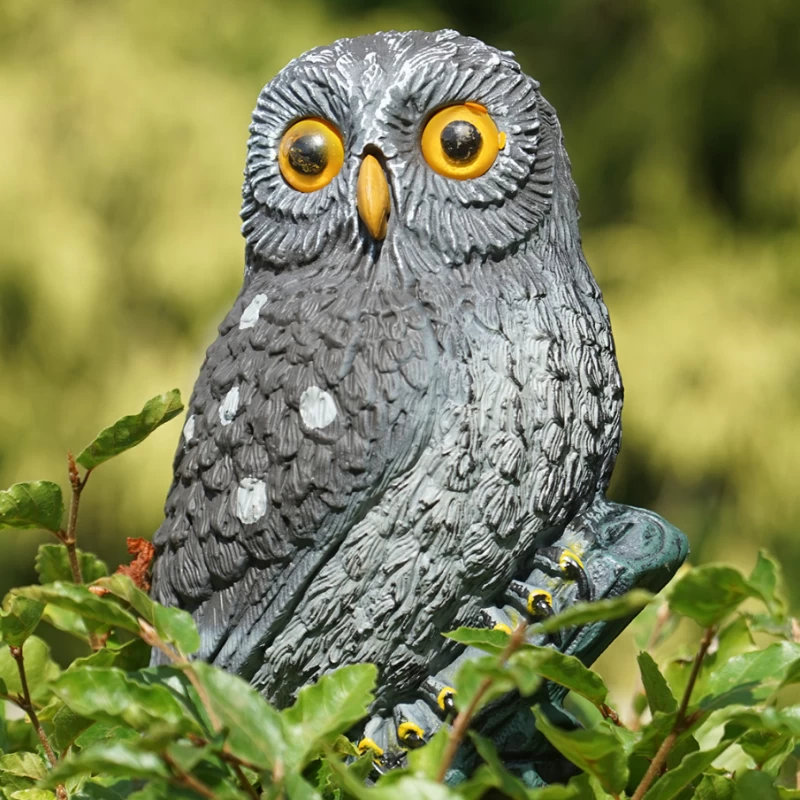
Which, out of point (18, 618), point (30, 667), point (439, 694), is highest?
point (439, 694)

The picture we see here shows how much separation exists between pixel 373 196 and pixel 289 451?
241mm

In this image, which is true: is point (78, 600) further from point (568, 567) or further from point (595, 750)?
point (568, 567)

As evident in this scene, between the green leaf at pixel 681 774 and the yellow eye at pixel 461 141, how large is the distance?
0.54 m

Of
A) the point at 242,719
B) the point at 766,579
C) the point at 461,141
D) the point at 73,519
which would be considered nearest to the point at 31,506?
the point at 73,519

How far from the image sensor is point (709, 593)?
611 millimetres

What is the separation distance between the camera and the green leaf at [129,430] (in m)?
0.93

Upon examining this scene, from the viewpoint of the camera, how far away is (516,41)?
3791mm

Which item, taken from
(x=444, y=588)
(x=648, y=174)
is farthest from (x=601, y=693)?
(x=648, y=174)

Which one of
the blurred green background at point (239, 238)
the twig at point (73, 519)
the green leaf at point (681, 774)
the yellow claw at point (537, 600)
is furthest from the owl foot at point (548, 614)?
the blurred green background at point (239, 238)

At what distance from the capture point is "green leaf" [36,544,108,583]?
3.24 ft

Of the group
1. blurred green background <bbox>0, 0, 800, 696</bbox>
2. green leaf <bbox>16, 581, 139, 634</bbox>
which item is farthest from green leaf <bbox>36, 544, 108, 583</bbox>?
blurred green background <bbox>0, 0, 800, 696</bbox>

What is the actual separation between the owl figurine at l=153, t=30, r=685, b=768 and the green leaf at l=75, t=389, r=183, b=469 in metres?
0.05

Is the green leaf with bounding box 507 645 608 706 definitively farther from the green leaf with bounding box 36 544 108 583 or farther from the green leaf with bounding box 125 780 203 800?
the green leaf with bounding box 36 544 108 583

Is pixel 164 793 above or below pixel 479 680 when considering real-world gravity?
below
